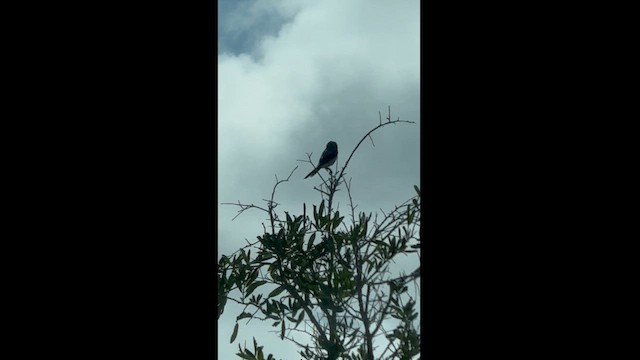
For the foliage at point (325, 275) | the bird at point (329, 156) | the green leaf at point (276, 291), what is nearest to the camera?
the foliage at point (325, 275)

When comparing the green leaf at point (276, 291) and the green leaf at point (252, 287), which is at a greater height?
the green leaf at point (252, 287)

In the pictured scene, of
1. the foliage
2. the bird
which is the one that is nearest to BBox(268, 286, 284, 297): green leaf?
the foliage

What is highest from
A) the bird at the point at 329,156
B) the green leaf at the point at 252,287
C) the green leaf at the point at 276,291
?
the bird at the point at 329,156

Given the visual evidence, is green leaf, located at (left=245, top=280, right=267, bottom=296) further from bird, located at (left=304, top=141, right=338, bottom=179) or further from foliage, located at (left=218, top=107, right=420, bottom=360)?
bird, located at (left=304, top=141, right=338, bottom=179)

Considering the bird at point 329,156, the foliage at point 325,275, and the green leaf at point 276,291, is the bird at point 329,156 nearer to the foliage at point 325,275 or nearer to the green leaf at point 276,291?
the foliage at point 325,275

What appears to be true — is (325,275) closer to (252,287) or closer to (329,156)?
(252,287)

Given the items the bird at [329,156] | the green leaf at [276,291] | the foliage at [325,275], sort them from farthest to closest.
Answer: the bird at [329,156] → the green leaf at [276,291] → the foliage at [325,275]

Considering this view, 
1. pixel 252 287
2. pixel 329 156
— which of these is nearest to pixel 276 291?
pixel 252 287

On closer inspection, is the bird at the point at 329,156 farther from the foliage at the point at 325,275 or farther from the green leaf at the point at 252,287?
the green leaf at the point at 252,287

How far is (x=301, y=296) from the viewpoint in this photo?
1539 mm

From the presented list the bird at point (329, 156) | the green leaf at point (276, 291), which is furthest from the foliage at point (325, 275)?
the bird at point (329, 156)

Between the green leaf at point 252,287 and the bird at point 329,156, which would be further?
the bird at point 329,156

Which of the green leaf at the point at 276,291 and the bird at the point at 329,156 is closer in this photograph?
the green leaf at the point at 276,291
